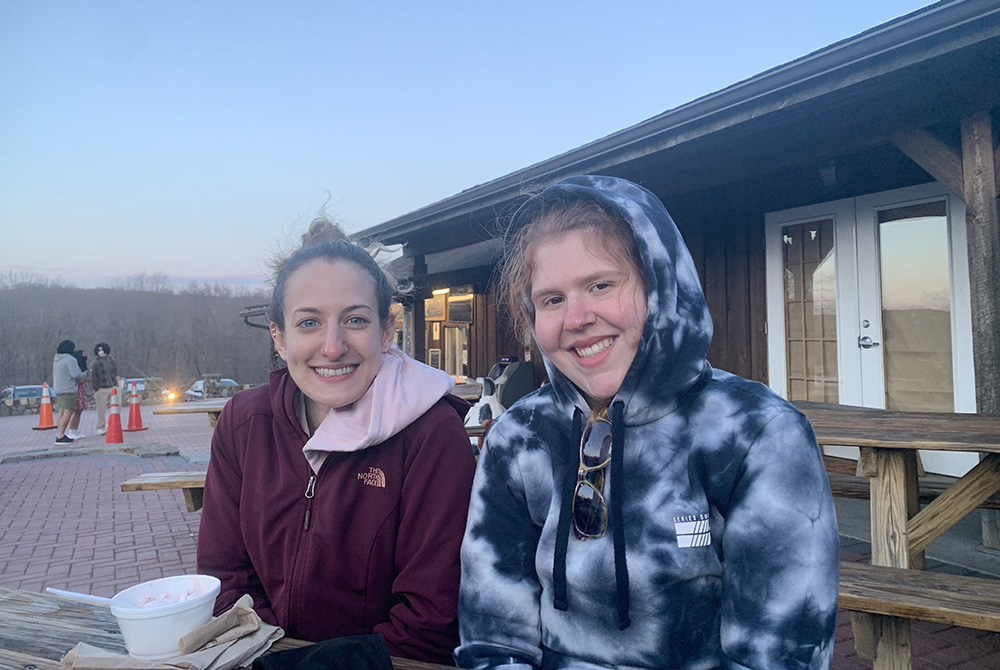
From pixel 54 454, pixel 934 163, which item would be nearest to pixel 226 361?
pixel 54 454

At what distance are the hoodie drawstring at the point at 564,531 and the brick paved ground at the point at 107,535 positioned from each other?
2178mm

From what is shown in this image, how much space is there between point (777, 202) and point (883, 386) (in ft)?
6.48

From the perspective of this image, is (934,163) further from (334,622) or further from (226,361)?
(226,361)

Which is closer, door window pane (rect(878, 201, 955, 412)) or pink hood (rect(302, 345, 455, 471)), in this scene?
pink hood (rect(302, 345, 455, 471))

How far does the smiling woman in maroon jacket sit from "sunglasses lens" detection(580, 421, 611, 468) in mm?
380

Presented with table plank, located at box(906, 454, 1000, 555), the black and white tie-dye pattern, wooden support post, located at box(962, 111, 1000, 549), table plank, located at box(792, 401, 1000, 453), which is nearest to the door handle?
wooden support post, located at box(962, 111, 1000, 549)

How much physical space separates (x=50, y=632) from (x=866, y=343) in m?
5.86

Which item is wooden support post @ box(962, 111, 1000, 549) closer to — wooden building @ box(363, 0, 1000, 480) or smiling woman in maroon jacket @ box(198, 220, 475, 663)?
wooden building @ box(363, 0, 1000, 480)

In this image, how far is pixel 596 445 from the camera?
1340 mm

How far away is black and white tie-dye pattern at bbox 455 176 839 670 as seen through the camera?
1092 mm

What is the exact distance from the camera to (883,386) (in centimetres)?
527

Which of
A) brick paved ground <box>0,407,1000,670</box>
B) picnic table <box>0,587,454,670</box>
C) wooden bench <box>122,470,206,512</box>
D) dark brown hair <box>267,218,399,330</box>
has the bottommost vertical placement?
brick paved ground <box>0,407,1000,670</box>

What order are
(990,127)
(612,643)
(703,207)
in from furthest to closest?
1. (703,207)
2. (990,127)
3. (612,643)

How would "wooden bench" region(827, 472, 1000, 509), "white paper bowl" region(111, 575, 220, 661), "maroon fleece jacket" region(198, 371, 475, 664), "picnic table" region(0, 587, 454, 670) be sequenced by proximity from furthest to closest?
"wooden bench" region(827, 472, 1000, 509) < "maroon fleece jacket" region(198, 371, 475, 664) < "picnic table" region(0, 587, 454, 670) < "white paper bowl" region(111, 575, 220, 661)
